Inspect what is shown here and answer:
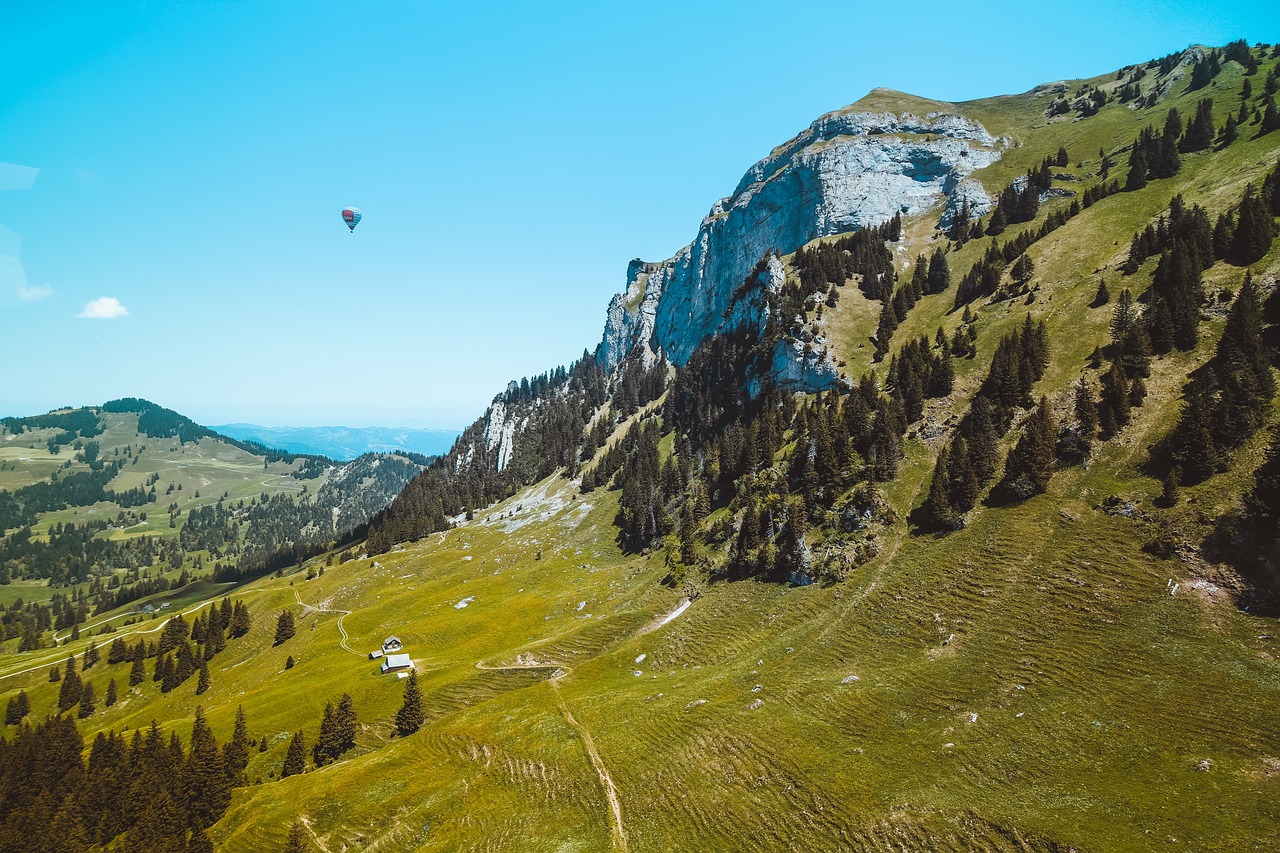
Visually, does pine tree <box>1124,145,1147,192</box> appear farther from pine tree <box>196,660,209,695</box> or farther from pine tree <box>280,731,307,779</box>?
pine tree <box>196,660,209,695</box>

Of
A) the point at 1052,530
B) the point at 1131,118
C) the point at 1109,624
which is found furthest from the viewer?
the point at 1131,118

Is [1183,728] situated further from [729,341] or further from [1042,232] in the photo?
[729,341]

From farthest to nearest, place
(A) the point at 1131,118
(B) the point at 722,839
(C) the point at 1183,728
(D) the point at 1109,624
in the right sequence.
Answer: (A) the point at 1131,118
(D) the point at 1109,624
(B) the point at 722,839
(C) the point at 1183,728

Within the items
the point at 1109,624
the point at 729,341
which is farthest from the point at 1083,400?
the point at 729,341

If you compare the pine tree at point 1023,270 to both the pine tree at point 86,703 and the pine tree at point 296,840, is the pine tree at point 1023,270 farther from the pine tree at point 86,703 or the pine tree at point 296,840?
the pine tree at point 86,703

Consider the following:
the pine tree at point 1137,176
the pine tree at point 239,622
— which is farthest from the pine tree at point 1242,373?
the pine tree at point 239,622
